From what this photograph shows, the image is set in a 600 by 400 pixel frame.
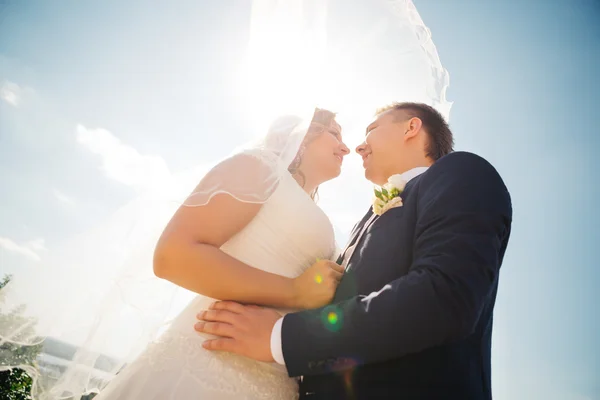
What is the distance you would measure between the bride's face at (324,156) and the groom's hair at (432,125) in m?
0.79

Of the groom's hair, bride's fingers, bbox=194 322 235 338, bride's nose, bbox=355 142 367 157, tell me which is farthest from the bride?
the groom's hair

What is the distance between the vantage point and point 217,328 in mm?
1996

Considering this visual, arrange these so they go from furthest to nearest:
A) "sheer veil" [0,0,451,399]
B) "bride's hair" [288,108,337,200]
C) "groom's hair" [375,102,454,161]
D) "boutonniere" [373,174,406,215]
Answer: "groom's hair" [375,102,454,161], "bride's hair" [288,108,337,200], "sheer veil" [0,0,451,399], "boutonniere" [373,174,406,215]

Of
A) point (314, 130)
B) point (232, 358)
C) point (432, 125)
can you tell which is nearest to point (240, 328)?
point (232, 358)

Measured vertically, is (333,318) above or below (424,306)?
below

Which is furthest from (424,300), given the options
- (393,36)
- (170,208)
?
(393,36)

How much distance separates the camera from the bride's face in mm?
3625

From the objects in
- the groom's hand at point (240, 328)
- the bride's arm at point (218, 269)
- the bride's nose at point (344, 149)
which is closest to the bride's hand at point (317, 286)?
the bride's arm at point (218, 269)

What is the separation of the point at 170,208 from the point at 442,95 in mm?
3467

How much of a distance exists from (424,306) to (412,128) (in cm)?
263

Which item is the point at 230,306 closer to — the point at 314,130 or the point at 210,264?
the point at 210,264

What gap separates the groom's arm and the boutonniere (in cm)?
55

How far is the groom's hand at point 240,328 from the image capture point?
5.93 feet

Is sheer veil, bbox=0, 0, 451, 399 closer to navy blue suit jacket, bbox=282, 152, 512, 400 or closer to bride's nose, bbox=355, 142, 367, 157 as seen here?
bride's nose, bbox=355, 142, 367, 157
